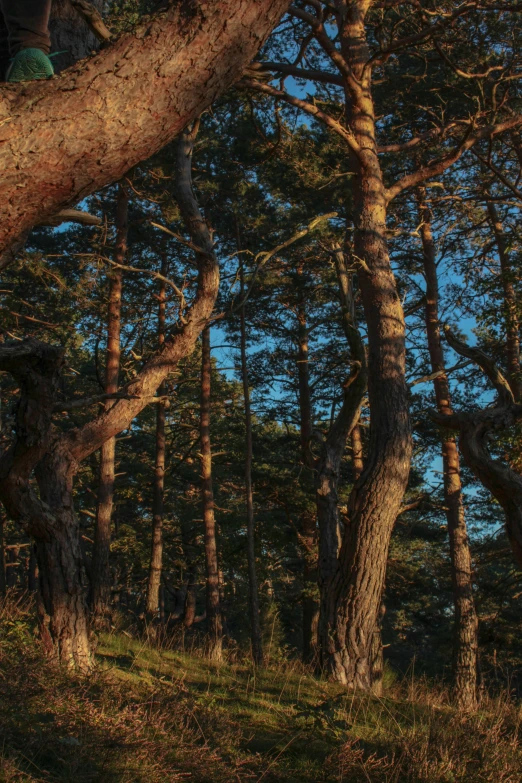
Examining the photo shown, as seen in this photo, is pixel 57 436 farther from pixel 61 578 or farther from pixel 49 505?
pixel 61 578

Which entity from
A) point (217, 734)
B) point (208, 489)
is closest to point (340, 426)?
point (217, 734)

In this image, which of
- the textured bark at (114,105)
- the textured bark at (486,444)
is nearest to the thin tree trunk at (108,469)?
the textured bark at (486,444)

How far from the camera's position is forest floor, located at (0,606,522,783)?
341 cm

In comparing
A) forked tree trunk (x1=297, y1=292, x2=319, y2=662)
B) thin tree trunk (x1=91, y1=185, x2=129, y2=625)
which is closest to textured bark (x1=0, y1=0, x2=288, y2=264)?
thin tree trunk (x1=91, y1=185, x2=129, y2=625)

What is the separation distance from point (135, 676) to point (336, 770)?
9.21 feet

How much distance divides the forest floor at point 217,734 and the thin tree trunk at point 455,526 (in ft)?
27.8

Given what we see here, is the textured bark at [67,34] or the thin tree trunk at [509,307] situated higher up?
the thin tree trunk at [509,307]

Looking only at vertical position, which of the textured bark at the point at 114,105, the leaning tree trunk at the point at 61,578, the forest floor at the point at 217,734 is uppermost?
the textured bark at the point at 114,105

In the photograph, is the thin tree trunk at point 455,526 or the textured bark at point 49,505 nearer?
the textured bark at point 49,505

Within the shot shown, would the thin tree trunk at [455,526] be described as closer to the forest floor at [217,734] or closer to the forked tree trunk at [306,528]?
the forked tree trunk at [306,528]

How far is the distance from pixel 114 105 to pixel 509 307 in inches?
355

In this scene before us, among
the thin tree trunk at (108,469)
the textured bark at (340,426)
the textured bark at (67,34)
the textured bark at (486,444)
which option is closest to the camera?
the textured bark at (67,34)

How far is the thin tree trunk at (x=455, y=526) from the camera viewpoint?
46.4 ft

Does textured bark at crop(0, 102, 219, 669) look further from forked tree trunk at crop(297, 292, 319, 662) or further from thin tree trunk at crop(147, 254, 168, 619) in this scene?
thin tree trunk at crop(147, 254, 168, 619)
